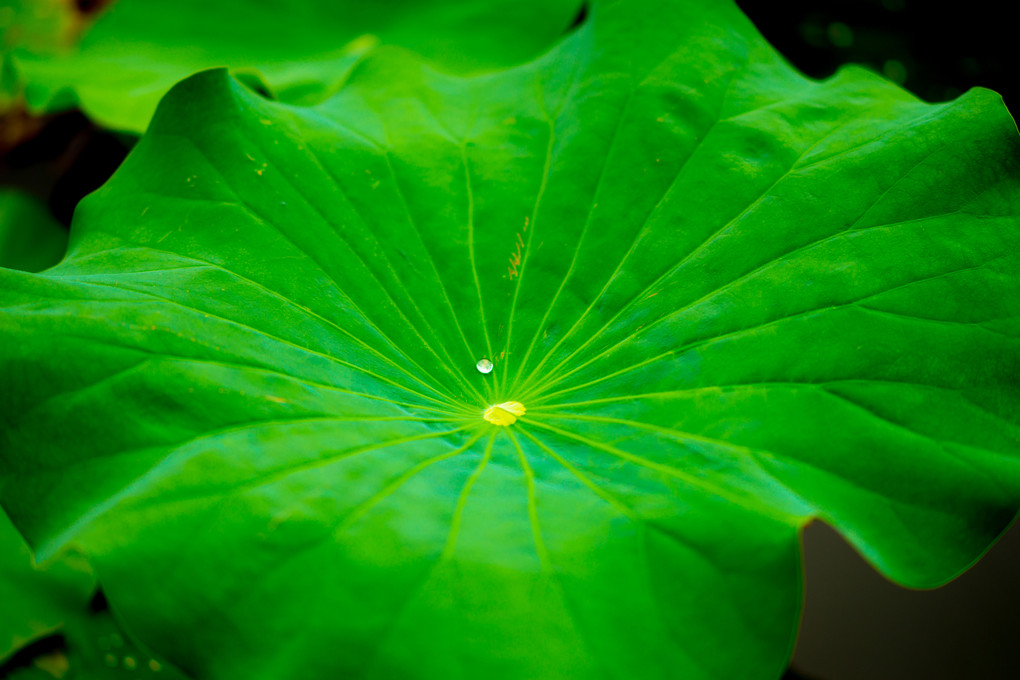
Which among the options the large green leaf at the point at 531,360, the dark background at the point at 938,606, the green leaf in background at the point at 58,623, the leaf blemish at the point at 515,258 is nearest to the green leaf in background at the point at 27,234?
the green leaf in background at the point at 58,623

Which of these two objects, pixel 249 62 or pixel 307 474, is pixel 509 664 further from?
pixel 249 62

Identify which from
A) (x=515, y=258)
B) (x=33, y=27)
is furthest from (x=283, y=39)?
(x=515, y=258)

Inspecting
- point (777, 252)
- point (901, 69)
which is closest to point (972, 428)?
point (777, 252)

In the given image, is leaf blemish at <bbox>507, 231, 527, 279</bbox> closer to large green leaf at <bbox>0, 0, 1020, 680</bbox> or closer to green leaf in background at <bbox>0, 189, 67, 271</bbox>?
large green leaf at <bbox>0, 0, 1020, 680</bbox>

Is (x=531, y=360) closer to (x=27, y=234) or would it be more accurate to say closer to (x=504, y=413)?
(x=504, y=413)

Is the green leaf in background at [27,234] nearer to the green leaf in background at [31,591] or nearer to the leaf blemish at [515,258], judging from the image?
the green leaf in background at [31,591]
